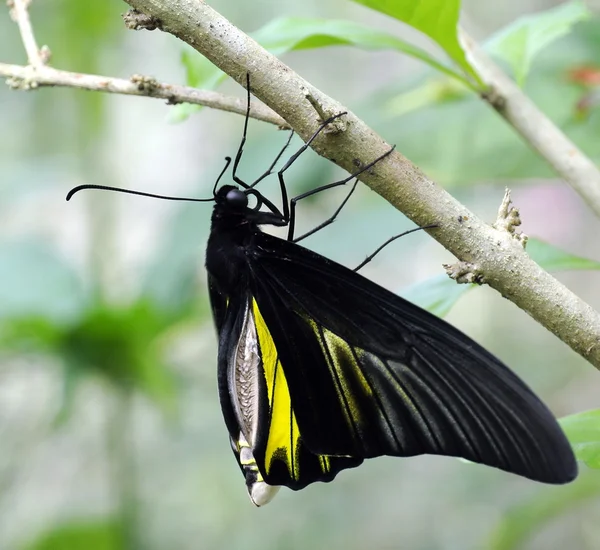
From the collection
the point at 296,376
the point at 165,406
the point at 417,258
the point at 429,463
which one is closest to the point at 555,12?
the point at 296,376

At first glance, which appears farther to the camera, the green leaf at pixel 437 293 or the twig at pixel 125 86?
the green leaf at pixel 437 293

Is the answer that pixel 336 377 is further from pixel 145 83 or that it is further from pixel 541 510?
pixel 541 510

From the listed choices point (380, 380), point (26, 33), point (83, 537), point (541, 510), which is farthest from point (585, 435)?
point (83, 537)

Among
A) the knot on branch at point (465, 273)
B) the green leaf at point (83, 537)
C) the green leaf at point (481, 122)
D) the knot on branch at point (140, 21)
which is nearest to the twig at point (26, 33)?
the knot on branch at point (140, 21)

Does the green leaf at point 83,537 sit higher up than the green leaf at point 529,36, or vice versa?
the green leaf at point 529,36

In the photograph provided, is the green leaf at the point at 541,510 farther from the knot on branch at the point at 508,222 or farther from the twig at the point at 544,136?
the knot on branch at the point at 508,222
